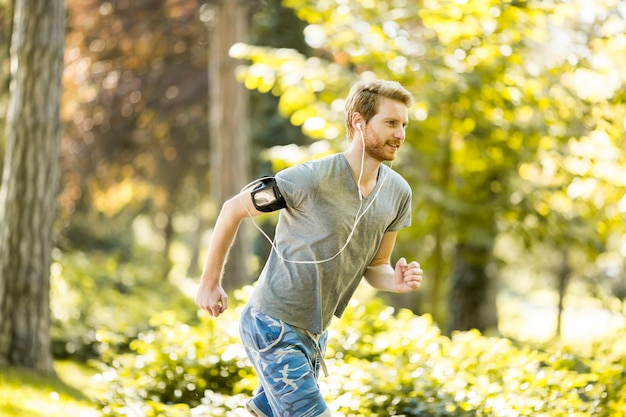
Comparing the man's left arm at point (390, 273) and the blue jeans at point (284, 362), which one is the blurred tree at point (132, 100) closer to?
the man's left arm at point (390, 273)

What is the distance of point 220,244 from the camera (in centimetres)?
363

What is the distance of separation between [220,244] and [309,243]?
357mm

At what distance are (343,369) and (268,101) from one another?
12.7 metres

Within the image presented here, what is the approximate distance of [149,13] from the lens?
15.1m

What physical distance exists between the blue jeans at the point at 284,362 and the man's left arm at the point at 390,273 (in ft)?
1.32

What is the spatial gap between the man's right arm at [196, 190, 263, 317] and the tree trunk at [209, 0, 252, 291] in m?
10.7

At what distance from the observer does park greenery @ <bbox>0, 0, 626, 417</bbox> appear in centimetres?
579

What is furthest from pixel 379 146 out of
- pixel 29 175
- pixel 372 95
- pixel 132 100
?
pixel 132 100

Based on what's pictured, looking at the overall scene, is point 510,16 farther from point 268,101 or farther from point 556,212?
point 268,101

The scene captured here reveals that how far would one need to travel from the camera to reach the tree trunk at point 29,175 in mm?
8172

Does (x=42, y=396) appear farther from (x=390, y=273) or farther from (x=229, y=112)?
(x=229, y=112)

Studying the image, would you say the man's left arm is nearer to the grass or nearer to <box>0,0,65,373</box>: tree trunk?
the grass

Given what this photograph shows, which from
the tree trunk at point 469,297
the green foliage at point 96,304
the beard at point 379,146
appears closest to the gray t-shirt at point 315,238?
the beard at point 379,146

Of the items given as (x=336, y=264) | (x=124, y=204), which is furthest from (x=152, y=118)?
(x=336, y=264)
